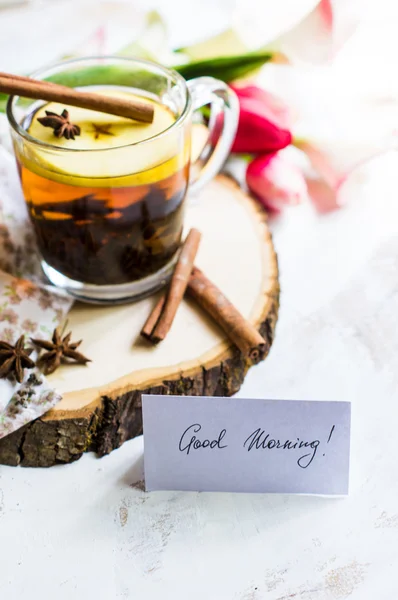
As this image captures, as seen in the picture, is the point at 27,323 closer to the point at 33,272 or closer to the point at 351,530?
the point at 33,272

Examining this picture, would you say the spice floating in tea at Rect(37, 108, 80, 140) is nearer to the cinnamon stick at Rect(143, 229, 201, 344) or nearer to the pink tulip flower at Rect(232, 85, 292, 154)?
the cinnamon stick at Rect(143, 229, 201, 344)

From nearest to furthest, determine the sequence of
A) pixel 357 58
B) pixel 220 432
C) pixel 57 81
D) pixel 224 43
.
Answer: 1. pixel 220 432
2. pixel 57 81
3. pixel 224 43
4. pixel 357 58

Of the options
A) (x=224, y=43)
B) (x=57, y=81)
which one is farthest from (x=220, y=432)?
(x=224, y=43)

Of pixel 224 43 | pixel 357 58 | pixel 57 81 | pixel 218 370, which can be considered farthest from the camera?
pixel 357 58

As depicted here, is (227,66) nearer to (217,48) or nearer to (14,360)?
(217,48)

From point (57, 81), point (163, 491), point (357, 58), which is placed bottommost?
point (163, 491)

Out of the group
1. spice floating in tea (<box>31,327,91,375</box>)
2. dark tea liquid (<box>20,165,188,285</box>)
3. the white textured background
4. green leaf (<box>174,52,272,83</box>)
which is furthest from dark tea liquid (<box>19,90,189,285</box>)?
green leaf (<box>174,52,272,83</box>)

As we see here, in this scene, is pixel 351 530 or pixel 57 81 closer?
pixel 351 530
